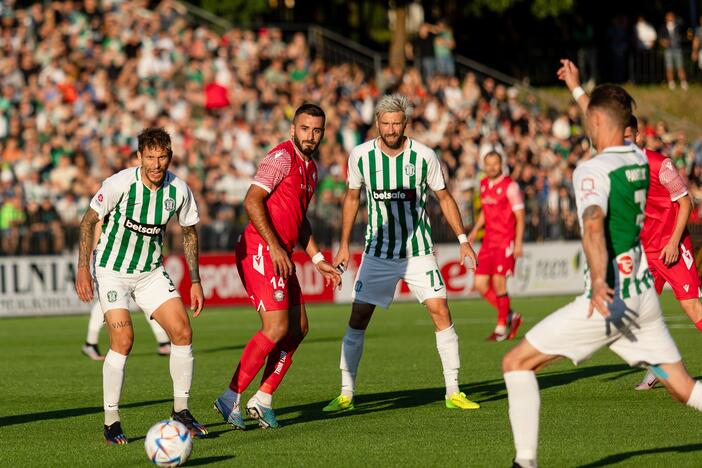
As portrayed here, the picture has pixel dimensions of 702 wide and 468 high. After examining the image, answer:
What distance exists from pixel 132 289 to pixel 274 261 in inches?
43.6

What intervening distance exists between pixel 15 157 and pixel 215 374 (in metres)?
13.1

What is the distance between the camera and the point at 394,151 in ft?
35.1

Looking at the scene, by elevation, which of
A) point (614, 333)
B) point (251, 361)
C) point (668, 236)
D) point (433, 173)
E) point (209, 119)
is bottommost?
point (251, 361)

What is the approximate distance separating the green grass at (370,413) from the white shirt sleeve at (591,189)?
1.85 metres

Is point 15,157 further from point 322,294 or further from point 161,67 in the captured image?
point 322,294

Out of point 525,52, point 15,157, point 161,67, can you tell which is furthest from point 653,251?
point 525,52

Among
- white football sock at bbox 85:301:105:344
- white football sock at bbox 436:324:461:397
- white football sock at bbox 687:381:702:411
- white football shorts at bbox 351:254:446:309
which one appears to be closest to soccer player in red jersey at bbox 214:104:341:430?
white football shorts at bbox 351:254:446:309

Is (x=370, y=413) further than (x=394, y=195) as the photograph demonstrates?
No

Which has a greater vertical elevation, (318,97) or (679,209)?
(318,97)

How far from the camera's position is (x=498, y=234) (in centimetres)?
1741

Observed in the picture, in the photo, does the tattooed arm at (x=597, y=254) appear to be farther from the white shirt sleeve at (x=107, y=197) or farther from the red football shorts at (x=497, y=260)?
the red football shorts at (x=497, y=260)

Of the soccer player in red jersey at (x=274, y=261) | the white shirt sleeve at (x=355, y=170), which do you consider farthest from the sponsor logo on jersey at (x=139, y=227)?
the white shirt sleeve at (x=355, y=170)

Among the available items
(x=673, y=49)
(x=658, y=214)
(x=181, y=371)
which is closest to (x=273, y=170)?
(x=181, y=371)

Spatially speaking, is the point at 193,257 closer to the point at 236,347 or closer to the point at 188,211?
the point at 188,211
